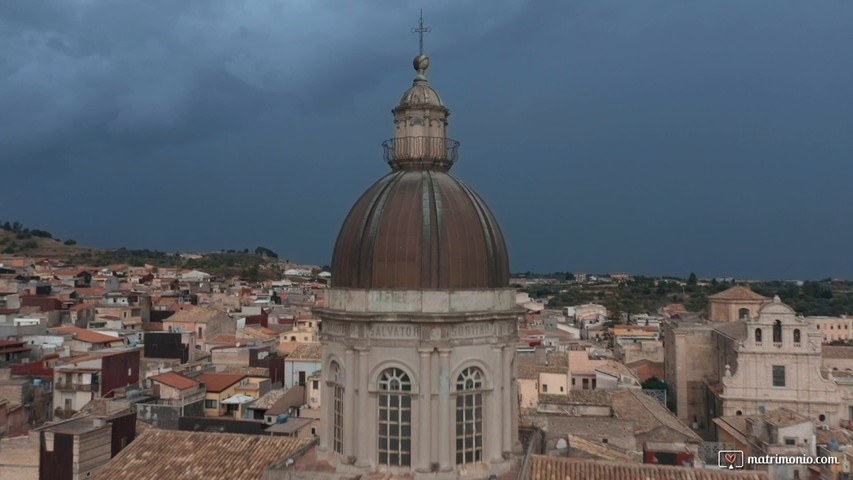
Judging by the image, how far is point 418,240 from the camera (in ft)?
63.0

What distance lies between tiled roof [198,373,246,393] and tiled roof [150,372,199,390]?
184 cm

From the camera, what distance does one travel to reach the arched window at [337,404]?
19.6m

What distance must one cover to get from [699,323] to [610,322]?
5381 cm

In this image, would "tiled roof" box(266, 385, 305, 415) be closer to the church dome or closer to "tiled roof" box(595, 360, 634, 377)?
"tiled roof" box(595, 360, 634, 377)

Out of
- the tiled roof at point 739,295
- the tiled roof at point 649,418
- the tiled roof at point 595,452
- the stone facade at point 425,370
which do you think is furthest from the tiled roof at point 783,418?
the tiled roof at point 739,295

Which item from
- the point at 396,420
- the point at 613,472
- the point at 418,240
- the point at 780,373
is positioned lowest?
the point at 780,373

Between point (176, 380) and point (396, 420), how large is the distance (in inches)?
1276

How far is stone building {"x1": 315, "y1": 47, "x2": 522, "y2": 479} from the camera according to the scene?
61.5 feet

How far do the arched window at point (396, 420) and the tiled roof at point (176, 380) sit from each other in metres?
30.2

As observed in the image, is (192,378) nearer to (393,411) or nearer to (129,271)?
(393,411)

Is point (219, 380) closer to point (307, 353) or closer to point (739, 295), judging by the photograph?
point (307, 353)

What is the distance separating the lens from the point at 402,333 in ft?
62.1

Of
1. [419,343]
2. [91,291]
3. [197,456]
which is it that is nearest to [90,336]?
[91,291]

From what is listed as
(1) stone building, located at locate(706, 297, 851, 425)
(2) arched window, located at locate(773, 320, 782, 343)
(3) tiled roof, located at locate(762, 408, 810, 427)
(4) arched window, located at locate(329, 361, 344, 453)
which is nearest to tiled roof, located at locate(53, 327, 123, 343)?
(4) arched window, located at locate(329, 361, 344, 453)
